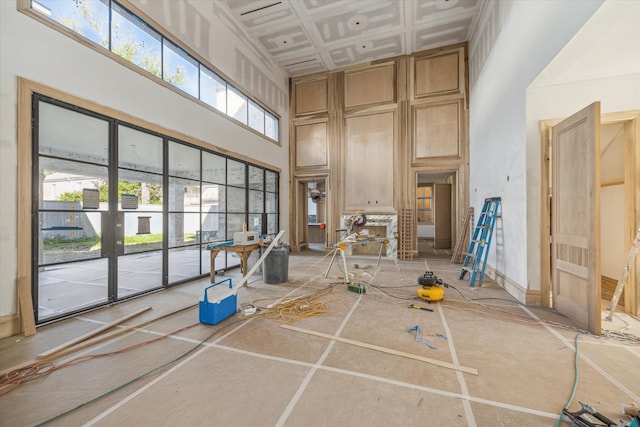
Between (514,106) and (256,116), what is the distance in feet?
17.5

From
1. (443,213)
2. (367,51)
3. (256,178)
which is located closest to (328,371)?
(256,178)

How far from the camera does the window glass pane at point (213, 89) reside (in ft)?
14.9

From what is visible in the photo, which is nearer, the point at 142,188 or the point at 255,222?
the point at 142,188

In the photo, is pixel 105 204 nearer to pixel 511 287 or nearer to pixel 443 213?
pixel 511 287

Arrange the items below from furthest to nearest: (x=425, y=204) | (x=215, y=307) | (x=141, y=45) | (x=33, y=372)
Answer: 1. (x=425, y=204)
2. (x=141, y=45)
3. (x=215, y=307)
4. (x=33, y=372)

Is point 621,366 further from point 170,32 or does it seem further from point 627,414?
point 170,32

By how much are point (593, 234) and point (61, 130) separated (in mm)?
5508

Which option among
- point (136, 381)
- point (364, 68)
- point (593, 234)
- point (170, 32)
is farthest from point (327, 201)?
point (136, 381)

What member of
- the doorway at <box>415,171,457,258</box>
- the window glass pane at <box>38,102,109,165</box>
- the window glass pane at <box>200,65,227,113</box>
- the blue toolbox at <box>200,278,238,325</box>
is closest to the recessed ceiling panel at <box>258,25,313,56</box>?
the window glass pane at <box>200,65,227,113</box>

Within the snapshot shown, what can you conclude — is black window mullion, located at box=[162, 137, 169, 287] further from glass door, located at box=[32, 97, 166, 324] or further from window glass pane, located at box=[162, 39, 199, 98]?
window glass pane, located at box=[162, 39, 199, 98]

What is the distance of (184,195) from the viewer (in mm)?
4090

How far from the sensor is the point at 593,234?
2279 mm

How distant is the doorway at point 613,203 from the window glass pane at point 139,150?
5253 mm

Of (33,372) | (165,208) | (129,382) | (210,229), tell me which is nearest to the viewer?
(129,382)
